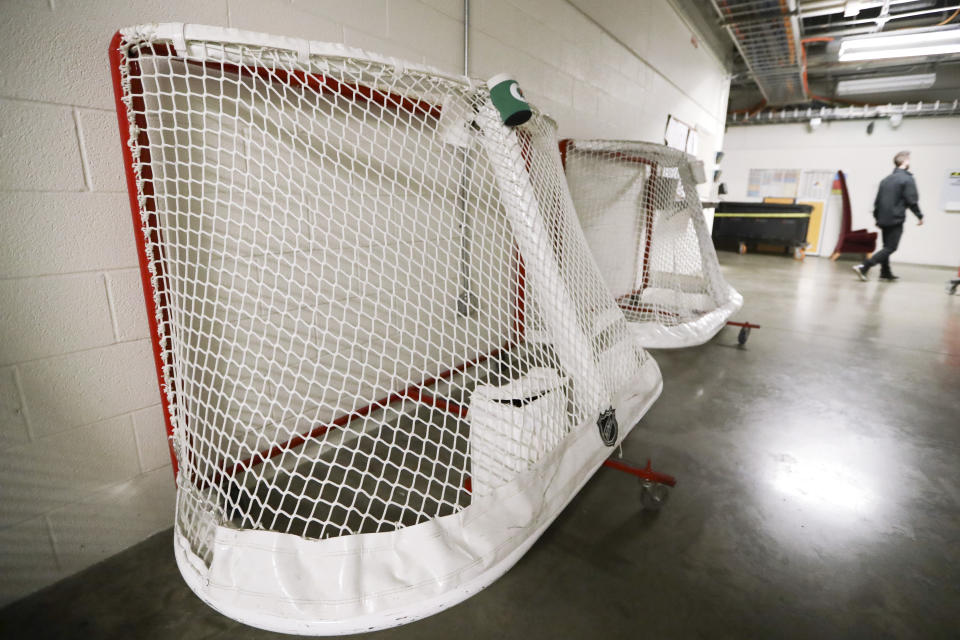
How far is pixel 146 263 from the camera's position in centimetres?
102

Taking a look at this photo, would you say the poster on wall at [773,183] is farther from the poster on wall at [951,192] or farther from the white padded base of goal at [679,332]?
the white padded base of goal at [679,332]

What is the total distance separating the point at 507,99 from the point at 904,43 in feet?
19.4

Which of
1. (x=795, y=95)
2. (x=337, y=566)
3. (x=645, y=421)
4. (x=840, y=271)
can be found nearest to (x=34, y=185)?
(x=337, y=566)

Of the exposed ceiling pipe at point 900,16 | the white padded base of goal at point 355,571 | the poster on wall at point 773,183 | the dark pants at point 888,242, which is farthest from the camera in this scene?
the poster on wall at point 773,183

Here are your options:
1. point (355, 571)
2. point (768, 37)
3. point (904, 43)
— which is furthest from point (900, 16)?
point (355, 571)

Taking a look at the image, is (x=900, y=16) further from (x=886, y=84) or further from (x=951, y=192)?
(x=951, y=192)

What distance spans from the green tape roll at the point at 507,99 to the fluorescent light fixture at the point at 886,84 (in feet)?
29.0

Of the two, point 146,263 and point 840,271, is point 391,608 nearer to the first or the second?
point 146,263

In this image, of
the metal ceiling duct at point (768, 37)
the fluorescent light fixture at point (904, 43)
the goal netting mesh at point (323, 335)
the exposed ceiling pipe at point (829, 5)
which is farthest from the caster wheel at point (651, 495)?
the fluorescent light fixture at point (904, 43)

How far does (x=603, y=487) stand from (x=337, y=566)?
2.82ft

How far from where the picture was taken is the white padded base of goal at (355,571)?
881 millimetres

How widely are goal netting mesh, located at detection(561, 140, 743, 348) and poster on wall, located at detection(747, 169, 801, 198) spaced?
6616 mm

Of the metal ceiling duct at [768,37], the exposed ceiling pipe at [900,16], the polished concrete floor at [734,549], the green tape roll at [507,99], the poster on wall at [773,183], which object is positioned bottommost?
the polished concrete floor at [734,549]

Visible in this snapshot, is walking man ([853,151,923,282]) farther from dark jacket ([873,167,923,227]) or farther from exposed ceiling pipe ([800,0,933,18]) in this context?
exposed ceiling pipe ([800,0,933,18])
